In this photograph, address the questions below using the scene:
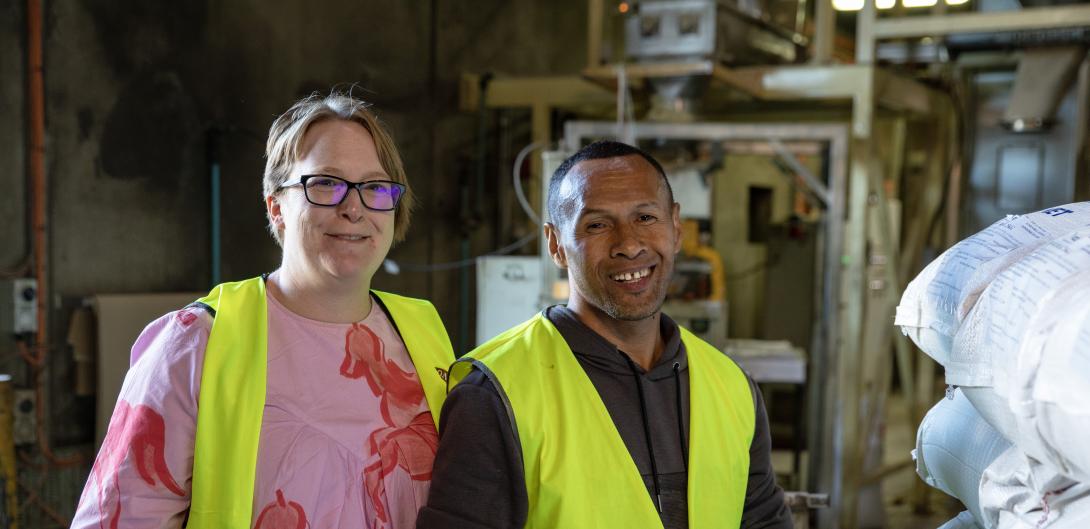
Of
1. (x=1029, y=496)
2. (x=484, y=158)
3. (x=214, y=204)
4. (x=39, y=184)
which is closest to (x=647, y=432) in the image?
(x=1029, y=496)

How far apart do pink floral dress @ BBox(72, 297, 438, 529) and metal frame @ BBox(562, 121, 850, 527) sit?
9.29 feet

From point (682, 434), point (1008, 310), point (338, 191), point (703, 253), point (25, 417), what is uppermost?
point (338, 191)

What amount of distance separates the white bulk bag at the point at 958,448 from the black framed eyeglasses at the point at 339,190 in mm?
919

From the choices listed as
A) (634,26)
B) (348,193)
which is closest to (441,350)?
(348,193)

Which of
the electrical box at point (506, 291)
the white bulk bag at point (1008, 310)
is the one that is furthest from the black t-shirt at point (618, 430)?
the electrical box at point (506, 291)

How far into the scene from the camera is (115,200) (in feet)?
13.6

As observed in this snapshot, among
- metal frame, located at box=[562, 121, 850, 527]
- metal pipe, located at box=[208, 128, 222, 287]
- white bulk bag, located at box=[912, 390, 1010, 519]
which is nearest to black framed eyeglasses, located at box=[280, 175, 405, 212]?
white bulk bag, located at box=[912, 390, 1010, 519]

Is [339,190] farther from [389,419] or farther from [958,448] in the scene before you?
[958,448]

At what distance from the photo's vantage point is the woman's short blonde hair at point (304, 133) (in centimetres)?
153

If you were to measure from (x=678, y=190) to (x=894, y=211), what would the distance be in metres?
1.35

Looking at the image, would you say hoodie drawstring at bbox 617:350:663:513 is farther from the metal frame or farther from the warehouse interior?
the metal frame

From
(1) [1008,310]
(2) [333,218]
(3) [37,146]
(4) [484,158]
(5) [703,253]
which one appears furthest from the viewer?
(4) [484,158]

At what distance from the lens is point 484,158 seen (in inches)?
251

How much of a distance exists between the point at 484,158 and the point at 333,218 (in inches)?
194
